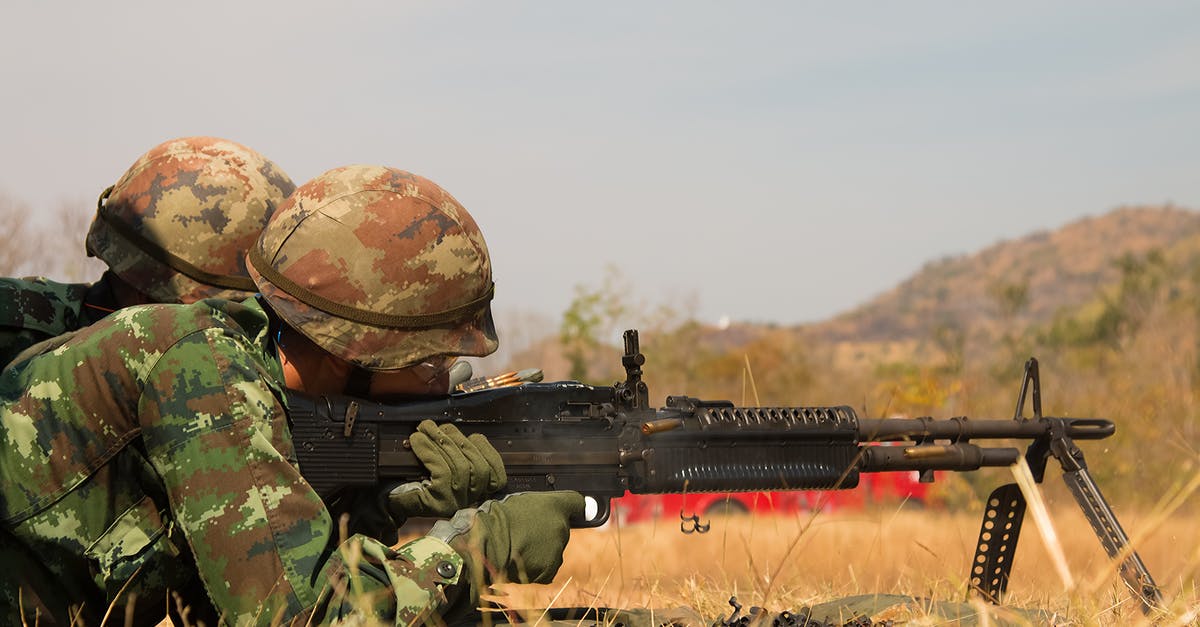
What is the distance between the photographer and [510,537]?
11.1 ft

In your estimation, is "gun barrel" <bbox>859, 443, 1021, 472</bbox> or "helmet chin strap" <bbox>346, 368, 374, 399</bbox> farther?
"gun barrel" <bbox>859, 443, 1021, 472</bbox>

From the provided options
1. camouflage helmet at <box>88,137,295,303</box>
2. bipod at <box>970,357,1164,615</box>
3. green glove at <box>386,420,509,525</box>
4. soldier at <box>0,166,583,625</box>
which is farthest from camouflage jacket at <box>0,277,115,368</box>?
bipod at <box>970,357,1164,615</box>

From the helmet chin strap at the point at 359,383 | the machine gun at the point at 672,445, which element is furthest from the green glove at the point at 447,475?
the helmet chin strap at the point at 359,383

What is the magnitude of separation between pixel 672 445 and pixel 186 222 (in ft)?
7.97

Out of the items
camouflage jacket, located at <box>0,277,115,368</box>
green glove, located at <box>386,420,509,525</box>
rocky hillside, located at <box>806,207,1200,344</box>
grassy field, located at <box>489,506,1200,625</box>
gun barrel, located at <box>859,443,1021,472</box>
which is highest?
camouflage jacket, located at <box>0,277,115,368</box>

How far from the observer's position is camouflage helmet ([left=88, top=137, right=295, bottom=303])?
17.3 ft

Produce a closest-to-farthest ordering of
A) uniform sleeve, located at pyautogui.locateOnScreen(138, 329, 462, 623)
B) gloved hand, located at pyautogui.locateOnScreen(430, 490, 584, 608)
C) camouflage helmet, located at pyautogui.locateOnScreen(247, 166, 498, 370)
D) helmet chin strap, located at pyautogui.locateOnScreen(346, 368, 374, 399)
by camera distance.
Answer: uniform sleeve, located at pyautogui.locateOnScreen(138, 329, 462, 623) → gloved hand, located at pyautogui.locateOnScreen(430, 490, 584, 608) → camouflage helmet, located at pyautogui.locateOnScreen(247, 166, 498, 370) → helmet chin strap, located at pyautogui.locateOnScreen(346, 368, 374, 399)

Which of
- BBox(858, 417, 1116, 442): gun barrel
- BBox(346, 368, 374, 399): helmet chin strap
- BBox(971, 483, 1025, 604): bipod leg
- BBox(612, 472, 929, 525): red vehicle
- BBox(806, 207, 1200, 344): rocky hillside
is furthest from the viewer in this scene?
BBox(806, 207, 1200, 344): rocky hillside

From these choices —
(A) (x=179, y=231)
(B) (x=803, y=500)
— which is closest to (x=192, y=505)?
(A) (x=179, y=231)

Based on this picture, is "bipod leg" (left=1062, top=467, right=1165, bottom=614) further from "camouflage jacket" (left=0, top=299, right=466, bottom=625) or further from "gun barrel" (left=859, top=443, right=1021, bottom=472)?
"camouflage jacket" (left=0, top=299, right=466, bottom=625)

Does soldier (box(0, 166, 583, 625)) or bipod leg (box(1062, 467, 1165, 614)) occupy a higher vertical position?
soldier (box(0, 166, 583, 625))

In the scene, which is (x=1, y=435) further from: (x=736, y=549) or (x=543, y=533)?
(x=736, y=549)

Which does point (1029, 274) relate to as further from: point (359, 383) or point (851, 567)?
point (359, 383)

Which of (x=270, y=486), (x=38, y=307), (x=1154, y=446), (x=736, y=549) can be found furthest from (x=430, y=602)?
(x=1154, y=446)
